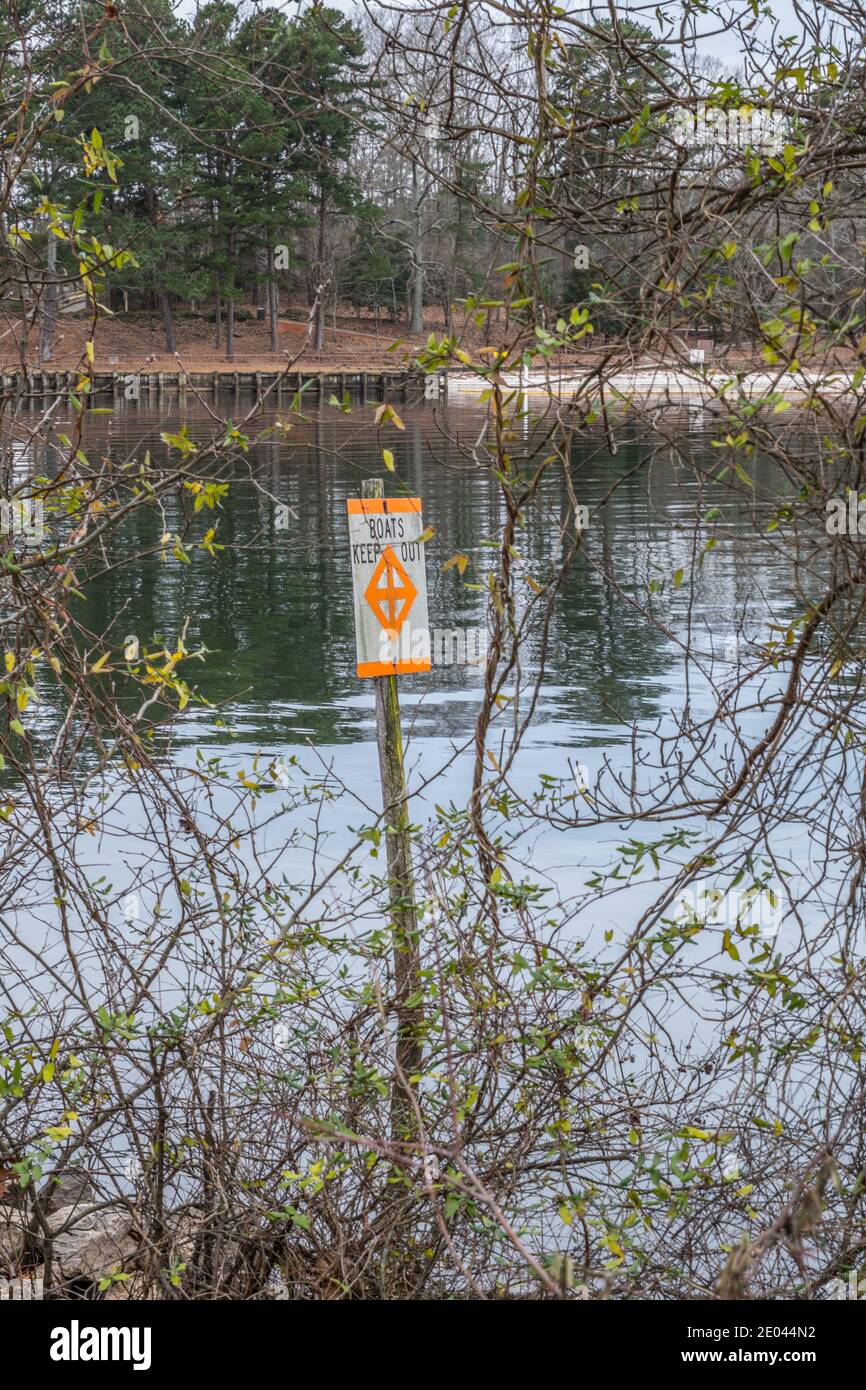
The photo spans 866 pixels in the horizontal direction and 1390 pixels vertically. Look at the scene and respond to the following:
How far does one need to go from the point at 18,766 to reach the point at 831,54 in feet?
10.1

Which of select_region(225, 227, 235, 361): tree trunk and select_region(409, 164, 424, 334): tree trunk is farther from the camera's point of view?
select_region(225, 227, 235, 361): tree trunk

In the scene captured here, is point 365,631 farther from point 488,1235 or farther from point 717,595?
point 717,595

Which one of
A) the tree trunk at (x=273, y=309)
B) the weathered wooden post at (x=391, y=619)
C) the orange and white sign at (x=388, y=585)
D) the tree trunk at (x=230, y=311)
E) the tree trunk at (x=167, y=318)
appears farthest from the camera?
the tree trunk at (x=273, y=309)

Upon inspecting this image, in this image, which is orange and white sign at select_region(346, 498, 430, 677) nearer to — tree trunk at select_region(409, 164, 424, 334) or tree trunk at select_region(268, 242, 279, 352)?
tree trunk at select_region(409, 164, 424, 334)

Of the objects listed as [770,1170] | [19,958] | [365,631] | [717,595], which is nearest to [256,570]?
[717,595]

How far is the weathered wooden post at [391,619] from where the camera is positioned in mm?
5023

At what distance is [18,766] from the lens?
4.38m

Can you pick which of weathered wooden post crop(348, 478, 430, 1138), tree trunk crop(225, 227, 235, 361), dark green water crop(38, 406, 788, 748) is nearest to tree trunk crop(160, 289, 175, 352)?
tree trunk crop(225, 227, 235, 361)

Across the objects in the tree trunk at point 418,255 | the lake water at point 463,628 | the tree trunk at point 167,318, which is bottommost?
the lake water at point 463,628

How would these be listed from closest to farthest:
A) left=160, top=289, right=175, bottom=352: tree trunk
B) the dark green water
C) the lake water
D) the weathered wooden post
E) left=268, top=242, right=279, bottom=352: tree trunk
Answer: the lake water < the weathered wooden post < the dark green water < left=160, top=289, right=175, bottom=352: tree trunk < left=268, top=242, right=279, bottom=352: tree trunk

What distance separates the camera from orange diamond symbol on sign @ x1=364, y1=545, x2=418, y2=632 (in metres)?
5.41

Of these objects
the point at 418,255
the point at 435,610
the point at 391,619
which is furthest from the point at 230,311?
the point at 418,255

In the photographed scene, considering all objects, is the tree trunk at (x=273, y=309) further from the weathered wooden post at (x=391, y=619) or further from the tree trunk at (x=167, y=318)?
the weathered wooden post at (x=391, y=619)

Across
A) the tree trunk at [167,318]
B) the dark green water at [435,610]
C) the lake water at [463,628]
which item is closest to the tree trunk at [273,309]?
the tree trunk at [167,318]
